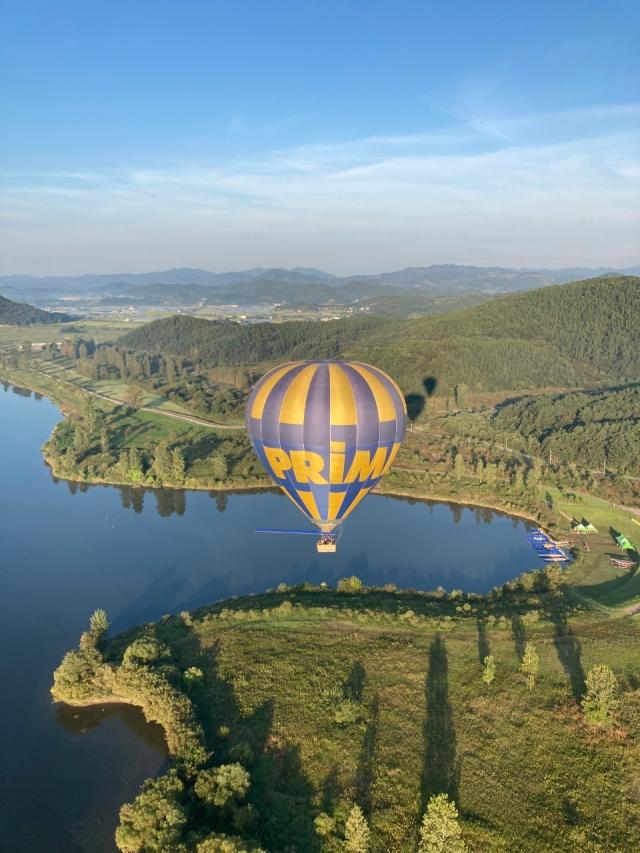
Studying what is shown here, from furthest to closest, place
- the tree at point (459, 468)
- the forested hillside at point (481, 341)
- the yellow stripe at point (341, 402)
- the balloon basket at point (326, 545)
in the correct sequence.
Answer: the forested hillside at point (481, 341), the tree at point (459, 468), the balloon basket at point (326, 545), the yellow stripe at point (341, 402)

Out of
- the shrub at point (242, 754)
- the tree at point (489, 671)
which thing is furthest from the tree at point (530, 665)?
the shrub at point (242, 754)

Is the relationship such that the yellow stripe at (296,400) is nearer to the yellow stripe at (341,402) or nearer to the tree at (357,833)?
the yellow stripe at (341,402)

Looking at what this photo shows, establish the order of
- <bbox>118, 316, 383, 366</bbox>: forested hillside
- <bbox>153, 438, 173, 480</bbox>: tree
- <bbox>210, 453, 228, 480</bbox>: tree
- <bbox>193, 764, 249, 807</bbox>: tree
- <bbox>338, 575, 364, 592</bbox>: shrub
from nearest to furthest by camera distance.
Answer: <bbox>193, 764, 249, 807</bbox>: tree → <bbox>338, 575, 364, 592</bbox>: shrub → <bbox>153, 438, 173, 480</bbox>: tree → <bbox>210, 453, 228, 480</bbox>: tree → <bbox>118, 316, 383, 366</bbox>: forested hillside

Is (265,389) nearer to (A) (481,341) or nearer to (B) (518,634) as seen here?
(B) (518,634)

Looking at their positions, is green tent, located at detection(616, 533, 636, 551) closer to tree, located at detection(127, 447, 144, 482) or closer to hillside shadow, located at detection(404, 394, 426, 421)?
hillside shadow, located at detection(404, 394, 426, 421)

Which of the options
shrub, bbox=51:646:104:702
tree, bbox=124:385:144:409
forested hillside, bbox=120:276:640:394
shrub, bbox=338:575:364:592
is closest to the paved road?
tree, bbox=124:385:144:409

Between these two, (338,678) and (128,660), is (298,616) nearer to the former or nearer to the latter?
(338,678)

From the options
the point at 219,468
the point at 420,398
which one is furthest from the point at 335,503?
the point at 420,398

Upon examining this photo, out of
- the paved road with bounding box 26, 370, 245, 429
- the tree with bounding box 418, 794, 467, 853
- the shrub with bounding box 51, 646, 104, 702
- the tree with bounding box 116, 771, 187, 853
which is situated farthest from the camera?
the paved road with bounding box 26, 370, 245, 429
